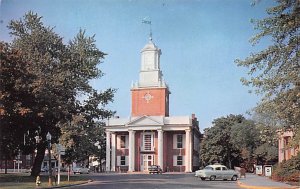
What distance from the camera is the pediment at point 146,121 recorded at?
3703 cm

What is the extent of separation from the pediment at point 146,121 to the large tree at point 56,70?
15.2 meters

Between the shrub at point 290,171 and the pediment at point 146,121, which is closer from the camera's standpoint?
the shrub at point 290,171

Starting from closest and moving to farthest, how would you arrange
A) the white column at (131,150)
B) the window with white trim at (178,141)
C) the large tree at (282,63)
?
the large tree at (282,63) → the white column at (131,150) → the window with white trim at (178,141)

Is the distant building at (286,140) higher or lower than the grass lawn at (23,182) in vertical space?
higher

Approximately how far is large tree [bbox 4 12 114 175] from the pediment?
1517cm

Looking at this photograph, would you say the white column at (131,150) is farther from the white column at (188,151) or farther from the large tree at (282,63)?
the large tree at (282,63)

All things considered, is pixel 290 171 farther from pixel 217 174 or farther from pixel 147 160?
pixel 147 160

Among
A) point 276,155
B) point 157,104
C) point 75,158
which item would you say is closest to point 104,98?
point 75,158

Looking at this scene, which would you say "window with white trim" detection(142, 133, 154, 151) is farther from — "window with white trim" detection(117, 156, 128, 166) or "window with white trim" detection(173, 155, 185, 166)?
"window with white trim" detection(173, 155, 185, 166)

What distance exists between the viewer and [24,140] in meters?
20.7

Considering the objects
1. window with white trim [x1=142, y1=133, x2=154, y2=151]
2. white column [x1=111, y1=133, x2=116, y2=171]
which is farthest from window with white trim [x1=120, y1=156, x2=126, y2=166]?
window with white trim [x1=142, y1=133, x2=154, y2=151]

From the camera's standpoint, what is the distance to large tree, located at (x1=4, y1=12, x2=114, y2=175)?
18703 millimetres

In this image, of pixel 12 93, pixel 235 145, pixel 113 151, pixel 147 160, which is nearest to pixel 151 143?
pixel 147 160

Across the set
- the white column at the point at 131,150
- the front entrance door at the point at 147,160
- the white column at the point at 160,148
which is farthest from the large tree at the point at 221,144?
the front entrance door at the point at 147,160
